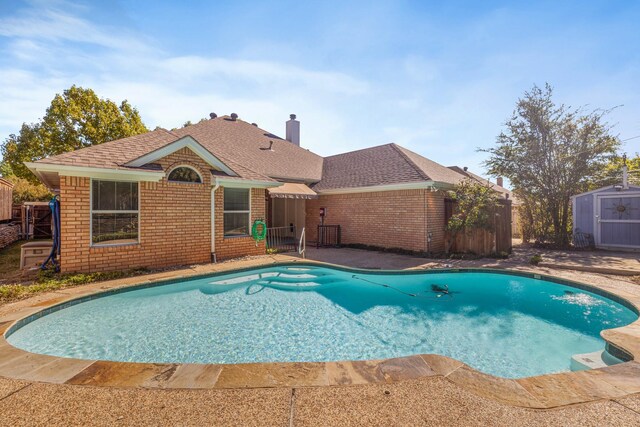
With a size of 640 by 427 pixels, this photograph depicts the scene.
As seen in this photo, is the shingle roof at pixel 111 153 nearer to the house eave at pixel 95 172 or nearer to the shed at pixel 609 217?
the house eave at pixel 95 172

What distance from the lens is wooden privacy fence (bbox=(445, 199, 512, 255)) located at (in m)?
13.8

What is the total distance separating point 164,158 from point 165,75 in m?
→ 3.93

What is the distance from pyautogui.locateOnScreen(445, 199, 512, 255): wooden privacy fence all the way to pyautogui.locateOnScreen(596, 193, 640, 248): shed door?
6374 mm

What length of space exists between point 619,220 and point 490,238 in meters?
8.43

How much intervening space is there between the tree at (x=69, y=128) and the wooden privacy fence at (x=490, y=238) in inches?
1296

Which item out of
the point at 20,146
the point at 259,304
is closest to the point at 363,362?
the point at 259,304

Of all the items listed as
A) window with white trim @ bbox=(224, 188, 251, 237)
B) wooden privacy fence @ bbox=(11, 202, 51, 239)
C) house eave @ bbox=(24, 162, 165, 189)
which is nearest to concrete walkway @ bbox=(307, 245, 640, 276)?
window with white trim @ bbox=(224, 188, 251, 237)

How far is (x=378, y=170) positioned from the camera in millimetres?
17422

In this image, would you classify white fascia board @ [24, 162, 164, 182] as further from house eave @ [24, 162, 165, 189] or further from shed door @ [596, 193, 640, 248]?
shed door @ [596, 193, 640, 248]

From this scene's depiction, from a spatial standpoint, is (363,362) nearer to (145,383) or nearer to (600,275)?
(145,383)

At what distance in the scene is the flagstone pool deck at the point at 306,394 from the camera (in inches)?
113

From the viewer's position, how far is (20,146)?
27891mm

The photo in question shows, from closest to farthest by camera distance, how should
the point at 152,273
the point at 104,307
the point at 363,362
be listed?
1. the point at 363,362
2. the point at 104,307
3. the point at 152,273

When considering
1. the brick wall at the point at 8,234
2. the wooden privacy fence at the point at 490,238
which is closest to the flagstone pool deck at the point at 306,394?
the wooden privacy fence at the point at 490,238
